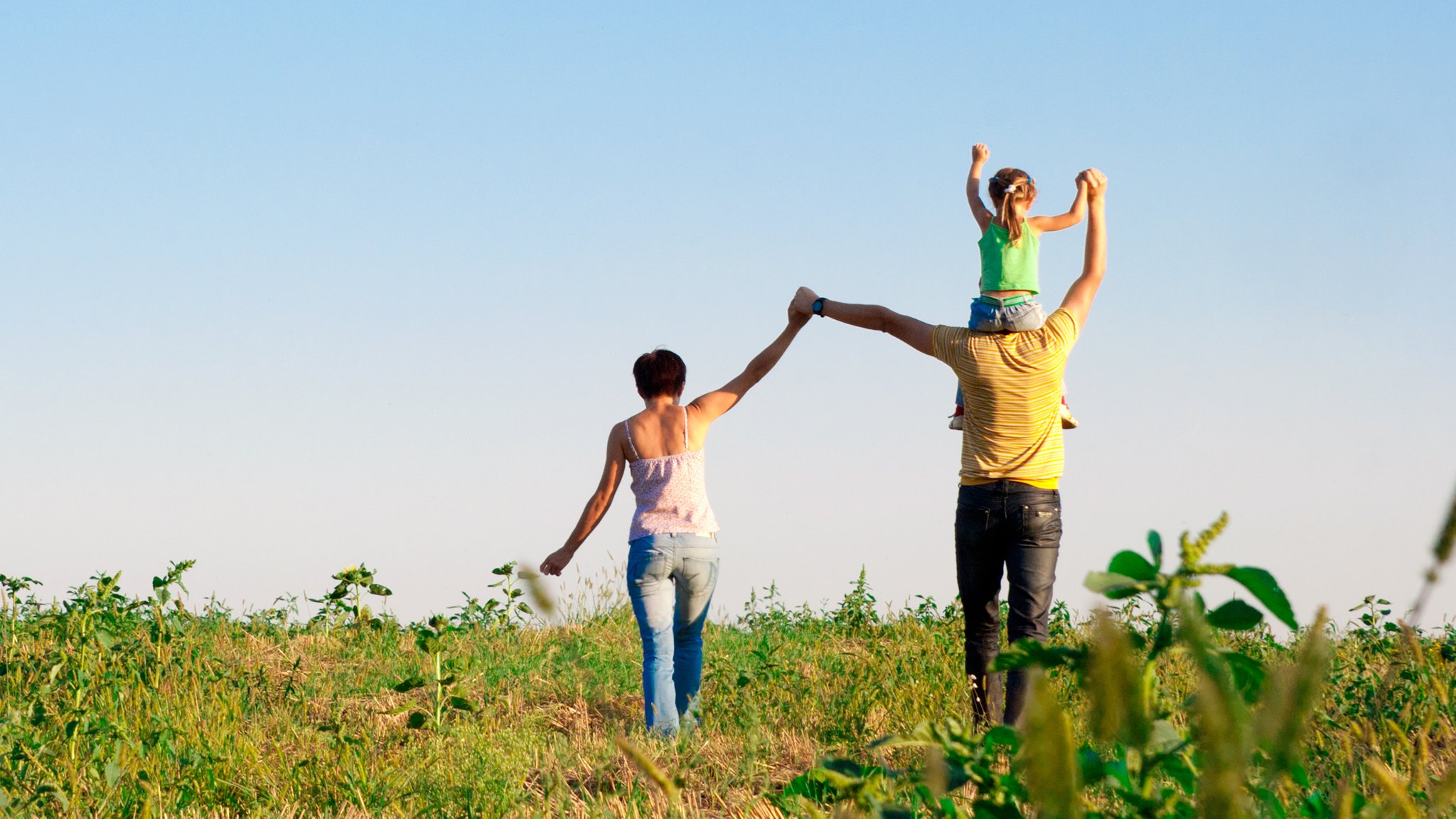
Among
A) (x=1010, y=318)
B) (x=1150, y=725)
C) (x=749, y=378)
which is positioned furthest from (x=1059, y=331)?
(x=1150, y=725)

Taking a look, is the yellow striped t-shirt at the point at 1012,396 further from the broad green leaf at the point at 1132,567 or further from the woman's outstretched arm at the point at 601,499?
the broad green leaf at the point at 1132,567

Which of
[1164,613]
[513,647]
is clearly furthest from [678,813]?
[513,647]

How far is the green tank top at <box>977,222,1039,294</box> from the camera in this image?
18.2 ft

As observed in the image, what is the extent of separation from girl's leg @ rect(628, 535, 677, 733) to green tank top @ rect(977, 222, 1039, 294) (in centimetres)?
200

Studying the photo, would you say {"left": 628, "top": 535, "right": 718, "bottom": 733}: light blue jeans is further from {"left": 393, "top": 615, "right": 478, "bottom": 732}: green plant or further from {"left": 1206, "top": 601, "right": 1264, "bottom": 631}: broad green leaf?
{"left": 1206, "top": 601, "right": 1264, "bottom": 631}: broad green leaf

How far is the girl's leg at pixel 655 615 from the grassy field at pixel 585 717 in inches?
7.4

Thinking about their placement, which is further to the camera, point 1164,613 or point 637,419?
point 637,419

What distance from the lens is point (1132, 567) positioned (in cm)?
138

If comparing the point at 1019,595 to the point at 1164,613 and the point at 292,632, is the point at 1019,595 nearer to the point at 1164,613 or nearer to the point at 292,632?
the point at 1164,613

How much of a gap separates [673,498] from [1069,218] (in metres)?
2.38

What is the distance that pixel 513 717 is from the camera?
615cm

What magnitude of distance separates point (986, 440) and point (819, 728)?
4.96 ft

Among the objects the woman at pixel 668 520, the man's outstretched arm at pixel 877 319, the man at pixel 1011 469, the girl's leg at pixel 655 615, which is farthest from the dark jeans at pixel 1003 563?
the girl's leg at pixel 655 615

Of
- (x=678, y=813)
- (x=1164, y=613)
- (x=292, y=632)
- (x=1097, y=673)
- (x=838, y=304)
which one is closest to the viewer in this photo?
(x=1097, y=673)
